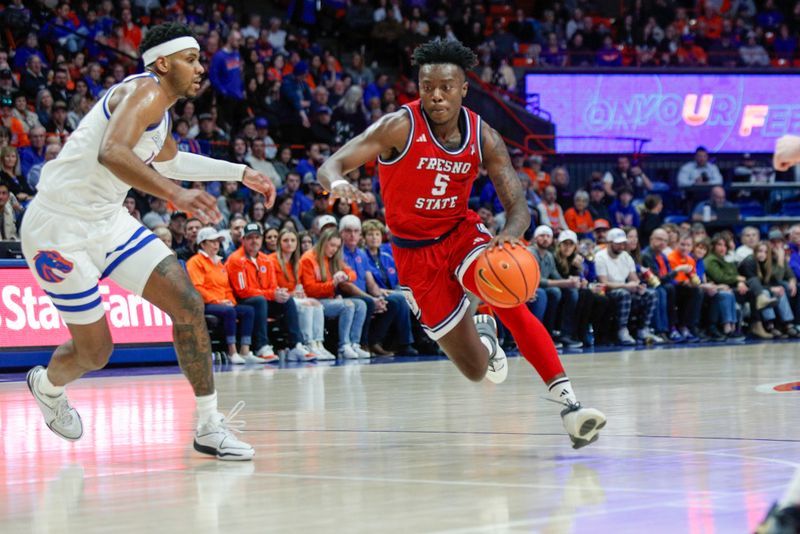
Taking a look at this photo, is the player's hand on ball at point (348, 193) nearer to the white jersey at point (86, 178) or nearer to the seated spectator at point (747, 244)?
the white jersey at point (86, 178)

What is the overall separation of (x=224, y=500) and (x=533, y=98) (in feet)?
66.2

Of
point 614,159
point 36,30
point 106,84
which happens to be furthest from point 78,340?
point 614,159

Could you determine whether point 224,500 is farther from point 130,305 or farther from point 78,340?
point 130,305

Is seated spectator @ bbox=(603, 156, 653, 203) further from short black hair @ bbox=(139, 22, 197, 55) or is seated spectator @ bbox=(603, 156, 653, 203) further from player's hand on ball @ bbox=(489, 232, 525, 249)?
short black hair @ bbox=(139, 22, 197, 55)

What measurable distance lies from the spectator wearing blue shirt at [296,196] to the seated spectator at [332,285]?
231cm

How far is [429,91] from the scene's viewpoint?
20.7 feet

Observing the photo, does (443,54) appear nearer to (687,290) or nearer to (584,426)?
(584,426)

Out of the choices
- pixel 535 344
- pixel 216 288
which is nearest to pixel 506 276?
pixel 535 344

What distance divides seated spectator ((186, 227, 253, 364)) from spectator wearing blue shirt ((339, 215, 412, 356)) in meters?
1.63

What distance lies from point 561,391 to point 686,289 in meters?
11.6

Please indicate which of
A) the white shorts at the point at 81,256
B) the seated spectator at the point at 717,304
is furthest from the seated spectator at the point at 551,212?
the white shorts at the point at 81,256

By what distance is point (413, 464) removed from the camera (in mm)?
5176

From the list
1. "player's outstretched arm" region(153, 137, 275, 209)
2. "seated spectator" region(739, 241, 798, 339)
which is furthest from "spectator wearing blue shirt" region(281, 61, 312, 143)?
"player's outstretched arm" region(153, 137, 275, 209)

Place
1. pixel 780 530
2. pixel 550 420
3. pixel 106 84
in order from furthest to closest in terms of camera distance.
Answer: pixel 106 84 < pixel 550 420 < pixel 780 530
